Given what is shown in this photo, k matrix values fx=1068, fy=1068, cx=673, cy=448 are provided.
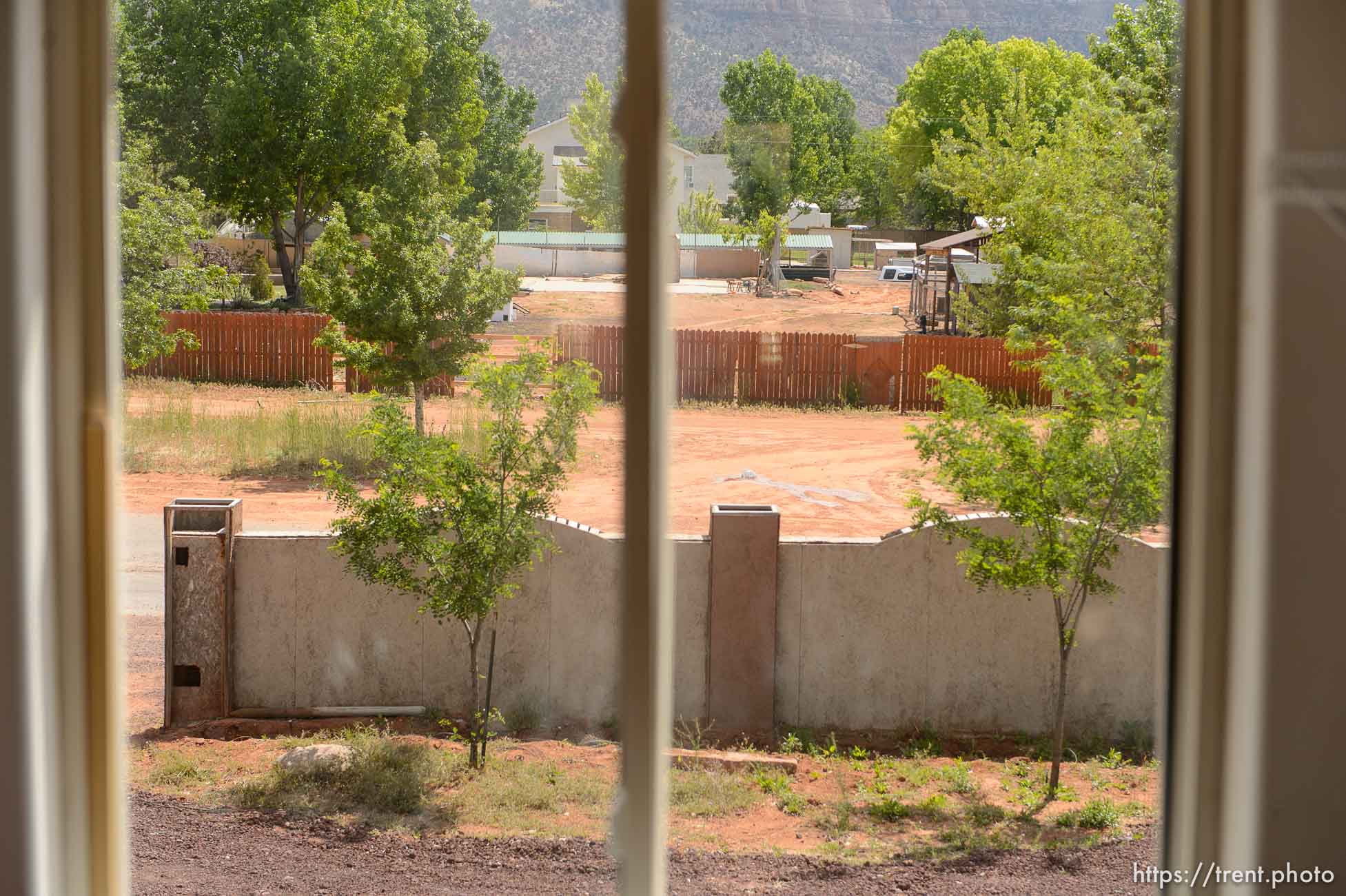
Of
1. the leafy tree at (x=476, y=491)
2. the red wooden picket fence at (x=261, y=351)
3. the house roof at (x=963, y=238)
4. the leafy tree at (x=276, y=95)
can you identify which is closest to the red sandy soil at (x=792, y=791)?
the leafy tree at (x=476, y=491)

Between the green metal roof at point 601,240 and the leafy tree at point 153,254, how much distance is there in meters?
3.18

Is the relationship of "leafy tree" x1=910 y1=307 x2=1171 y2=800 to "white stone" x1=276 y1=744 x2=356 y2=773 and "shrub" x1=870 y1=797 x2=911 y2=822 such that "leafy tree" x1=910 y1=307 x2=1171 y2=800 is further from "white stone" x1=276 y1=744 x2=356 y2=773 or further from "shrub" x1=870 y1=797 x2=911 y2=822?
"white stone" x1=276 y1=744 x2=356 y2=773

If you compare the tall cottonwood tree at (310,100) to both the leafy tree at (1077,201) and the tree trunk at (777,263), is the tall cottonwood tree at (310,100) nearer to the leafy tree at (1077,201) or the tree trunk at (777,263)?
the tree trunk at (777,263)

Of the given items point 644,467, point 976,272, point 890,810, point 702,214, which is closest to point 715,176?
point 702,214

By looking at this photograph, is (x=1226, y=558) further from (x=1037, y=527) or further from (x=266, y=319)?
(x=266, y=319)

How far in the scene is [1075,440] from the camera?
13.2ft

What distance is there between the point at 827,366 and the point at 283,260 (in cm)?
446

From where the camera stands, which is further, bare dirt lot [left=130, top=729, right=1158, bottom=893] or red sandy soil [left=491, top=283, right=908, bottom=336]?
red sandy soil [left=491, top=283, right=908, bottom=336]

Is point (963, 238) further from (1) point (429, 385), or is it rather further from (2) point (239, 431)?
(2) point (239, 431)

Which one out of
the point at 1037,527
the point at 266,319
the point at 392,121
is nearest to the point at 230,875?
the point at 1037,527

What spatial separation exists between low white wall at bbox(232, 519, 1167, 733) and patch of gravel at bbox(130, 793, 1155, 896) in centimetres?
85

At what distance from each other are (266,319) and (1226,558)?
7110 millimetres

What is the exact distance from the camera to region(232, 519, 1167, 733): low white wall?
506cm

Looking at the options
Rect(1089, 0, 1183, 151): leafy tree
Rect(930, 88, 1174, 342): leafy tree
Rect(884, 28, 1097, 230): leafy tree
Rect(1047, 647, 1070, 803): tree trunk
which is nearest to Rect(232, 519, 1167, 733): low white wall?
Rect(1047, 647, 1070, 803): tree trunk
